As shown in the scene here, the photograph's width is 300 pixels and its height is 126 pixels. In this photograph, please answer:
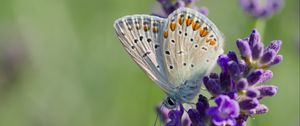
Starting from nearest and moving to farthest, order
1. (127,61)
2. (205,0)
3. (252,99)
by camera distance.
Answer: (252,99) → (127,61) → (205,0)

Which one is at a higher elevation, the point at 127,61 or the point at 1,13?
the point at 1,13

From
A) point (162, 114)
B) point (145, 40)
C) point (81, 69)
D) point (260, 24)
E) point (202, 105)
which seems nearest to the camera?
point (202, 105)

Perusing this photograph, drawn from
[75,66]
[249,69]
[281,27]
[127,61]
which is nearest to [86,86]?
[75,66]

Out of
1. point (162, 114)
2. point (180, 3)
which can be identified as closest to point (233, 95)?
point (162, 114)

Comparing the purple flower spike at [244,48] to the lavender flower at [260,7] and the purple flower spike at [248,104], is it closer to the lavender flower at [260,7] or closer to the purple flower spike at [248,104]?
the purple flower spike at [248,104]

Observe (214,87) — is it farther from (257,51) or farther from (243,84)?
(257,51)

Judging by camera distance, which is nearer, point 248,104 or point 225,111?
point 225,111

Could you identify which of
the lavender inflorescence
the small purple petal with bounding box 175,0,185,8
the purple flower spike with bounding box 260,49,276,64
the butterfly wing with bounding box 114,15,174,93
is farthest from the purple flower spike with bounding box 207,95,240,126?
the small purple petal with bounding box 175,0,185,8

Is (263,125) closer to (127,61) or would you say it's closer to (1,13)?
(127,61)
